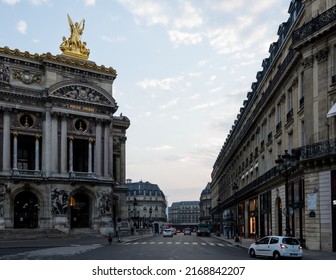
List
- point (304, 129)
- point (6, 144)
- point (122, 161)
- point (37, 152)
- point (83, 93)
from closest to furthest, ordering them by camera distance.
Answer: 1. point (304, 129)
2. point (6, 144)
3. point (37, 152)
4. point (83, 93)
5. point (122, 161)

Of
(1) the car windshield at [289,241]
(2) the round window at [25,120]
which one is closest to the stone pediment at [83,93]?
(2) the round window at [25,120]

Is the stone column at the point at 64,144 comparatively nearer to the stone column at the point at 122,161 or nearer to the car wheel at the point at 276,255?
the stone column at the point at 122,161

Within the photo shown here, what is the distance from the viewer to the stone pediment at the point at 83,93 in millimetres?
69875

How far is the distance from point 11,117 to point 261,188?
3384 cm

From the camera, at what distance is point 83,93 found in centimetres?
7262

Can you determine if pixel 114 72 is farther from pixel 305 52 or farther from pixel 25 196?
pixel 305 52

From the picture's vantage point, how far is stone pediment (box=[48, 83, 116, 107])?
229 ft

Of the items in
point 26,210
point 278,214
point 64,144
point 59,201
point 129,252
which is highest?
point 64,144

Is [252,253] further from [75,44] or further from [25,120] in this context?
[75,44]

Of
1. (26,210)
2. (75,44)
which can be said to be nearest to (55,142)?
(26,210)

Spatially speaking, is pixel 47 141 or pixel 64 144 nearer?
pixel 47 141

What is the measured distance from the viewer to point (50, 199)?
67625mm

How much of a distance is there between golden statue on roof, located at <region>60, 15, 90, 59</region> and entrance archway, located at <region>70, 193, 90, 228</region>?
20.9m

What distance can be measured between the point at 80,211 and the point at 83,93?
55.4ft
